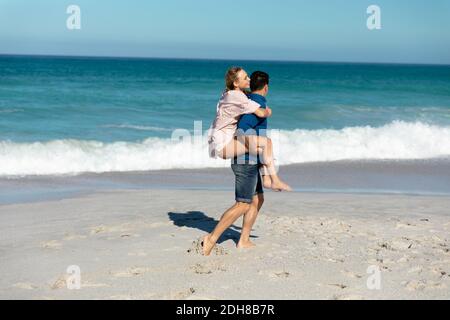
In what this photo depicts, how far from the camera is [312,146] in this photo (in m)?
16.3

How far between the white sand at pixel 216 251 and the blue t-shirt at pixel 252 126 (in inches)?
35.0

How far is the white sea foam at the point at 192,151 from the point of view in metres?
13.4

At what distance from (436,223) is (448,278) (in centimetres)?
260

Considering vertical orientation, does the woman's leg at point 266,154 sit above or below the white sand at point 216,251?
above

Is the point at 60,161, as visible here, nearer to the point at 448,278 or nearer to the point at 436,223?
the point at 436,223

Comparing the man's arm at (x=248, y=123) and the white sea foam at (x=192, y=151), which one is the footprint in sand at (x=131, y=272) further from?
the white sea foam at (x=192, y=151)

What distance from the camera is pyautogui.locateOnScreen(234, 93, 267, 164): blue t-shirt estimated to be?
596 centimetres

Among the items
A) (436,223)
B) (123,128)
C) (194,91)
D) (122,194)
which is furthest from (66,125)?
(194,91)

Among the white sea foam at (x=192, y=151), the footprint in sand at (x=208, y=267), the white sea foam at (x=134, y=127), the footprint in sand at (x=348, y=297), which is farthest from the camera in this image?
the white sea foam at (x=134, y=127)

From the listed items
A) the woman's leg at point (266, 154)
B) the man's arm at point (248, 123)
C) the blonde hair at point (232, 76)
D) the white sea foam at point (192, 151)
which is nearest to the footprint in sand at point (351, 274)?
the woman's leg at point (266, 154)

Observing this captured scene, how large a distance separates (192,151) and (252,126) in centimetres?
907

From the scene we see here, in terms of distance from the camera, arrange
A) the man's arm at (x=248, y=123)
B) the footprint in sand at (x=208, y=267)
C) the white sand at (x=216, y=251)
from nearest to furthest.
Result: the white sand at (x=216, y=251) < the footprint in sand at (x=208, y=267) < the man's arm at (x=248, y=123)

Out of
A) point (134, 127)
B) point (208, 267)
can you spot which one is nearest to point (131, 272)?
point (208, 267)
